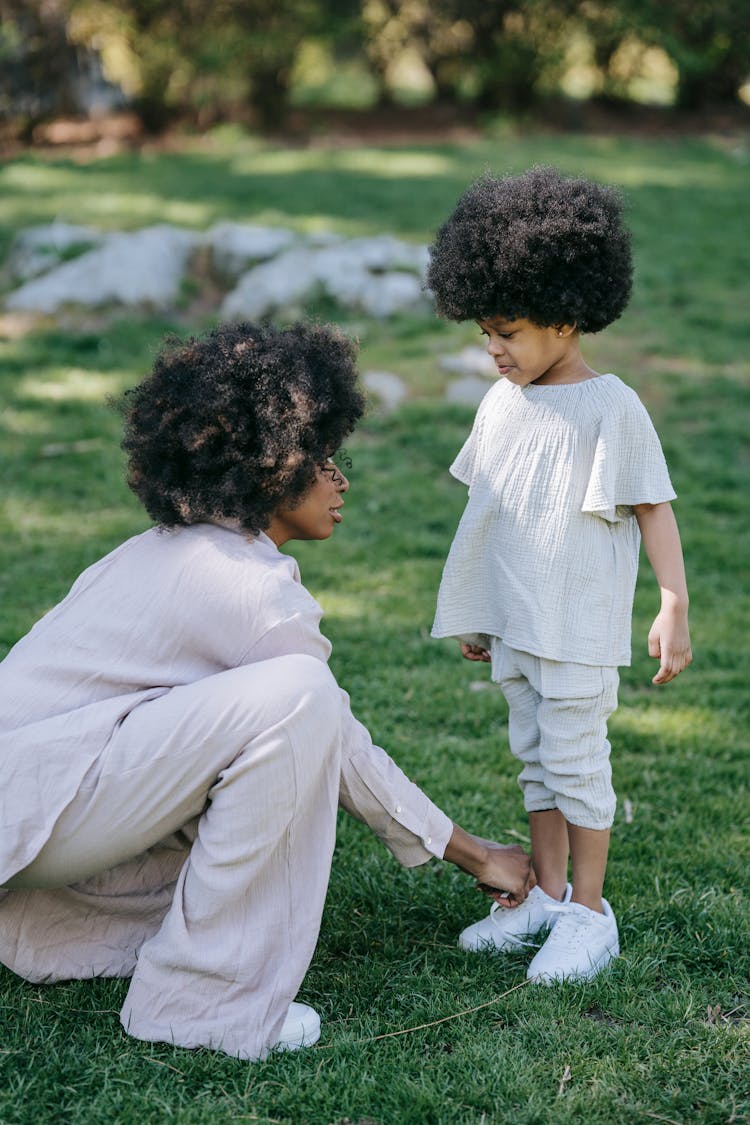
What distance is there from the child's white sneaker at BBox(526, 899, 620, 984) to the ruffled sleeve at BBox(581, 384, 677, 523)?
0.85 m

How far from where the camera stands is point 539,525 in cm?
263

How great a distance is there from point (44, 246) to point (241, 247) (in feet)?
4.25

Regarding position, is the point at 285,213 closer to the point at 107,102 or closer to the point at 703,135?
the point at 107,102

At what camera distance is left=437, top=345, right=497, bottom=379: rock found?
649 centimetres

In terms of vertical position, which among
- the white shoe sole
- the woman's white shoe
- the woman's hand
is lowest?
the white shoe sole

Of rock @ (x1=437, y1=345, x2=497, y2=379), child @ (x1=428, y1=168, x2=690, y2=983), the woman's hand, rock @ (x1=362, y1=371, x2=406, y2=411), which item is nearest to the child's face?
child @ (x1=428, y1=168, x2=690, y2=983)

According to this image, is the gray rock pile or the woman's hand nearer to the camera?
the woman's hand

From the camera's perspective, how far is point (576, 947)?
2.61 m

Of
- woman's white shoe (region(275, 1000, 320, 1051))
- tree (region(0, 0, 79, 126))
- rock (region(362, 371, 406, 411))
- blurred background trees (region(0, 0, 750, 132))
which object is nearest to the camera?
woman's white shoe (region(275, 1000, 320, 1051))

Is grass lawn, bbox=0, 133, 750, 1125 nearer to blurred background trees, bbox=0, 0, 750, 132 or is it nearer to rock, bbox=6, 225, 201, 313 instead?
rock, bbox=6, 225, 201, 313

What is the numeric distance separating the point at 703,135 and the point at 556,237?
1208cm

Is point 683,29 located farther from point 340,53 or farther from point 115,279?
Answer: point 115,279

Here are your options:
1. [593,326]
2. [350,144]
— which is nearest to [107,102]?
[350,144]

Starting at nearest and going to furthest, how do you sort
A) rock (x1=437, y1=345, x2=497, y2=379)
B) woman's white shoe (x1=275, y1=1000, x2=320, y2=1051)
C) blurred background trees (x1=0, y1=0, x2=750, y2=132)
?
1. woman's white shoe (x1=275, y1=1000, x2=320, y2=1051)
2. rock (x1=437, y1=345, x2=497, y2=379)
3. blurred background trees (x1=0, y1=0, x2=750, y2=132)
